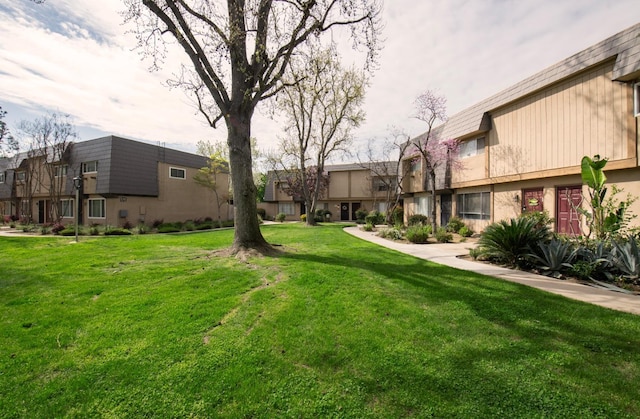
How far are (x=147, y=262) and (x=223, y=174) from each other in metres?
22.2

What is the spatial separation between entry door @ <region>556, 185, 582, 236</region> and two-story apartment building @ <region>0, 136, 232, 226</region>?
24.0 meters

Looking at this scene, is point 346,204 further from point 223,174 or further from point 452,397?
point 452,397

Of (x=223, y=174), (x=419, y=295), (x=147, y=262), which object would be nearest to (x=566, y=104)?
(x=419, y=295)

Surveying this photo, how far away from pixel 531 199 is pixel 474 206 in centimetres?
378

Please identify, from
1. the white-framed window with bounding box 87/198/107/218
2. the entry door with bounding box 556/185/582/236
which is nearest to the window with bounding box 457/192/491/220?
the entry door with bounding box 556/185/582/236

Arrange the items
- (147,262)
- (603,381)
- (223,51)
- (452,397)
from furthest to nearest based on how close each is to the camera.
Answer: (223,51) < (147,262) < (603,381) < (452,397)

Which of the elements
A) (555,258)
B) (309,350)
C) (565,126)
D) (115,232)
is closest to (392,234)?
(565,126)

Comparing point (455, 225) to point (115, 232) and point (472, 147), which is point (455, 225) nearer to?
point (472, 147)

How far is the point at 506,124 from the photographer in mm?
13266

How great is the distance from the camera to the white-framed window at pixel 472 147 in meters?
15.0

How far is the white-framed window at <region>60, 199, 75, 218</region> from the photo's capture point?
72.6 feet

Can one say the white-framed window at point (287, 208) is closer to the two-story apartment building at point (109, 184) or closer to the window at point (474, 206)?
the two-story apartment building at point (109, 184)

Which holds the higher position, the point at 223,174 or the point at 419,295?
the point at 223,174

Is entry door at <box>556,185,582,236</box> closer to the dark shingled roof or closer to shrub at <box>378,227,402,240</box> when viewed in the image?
the dark shingled roof
